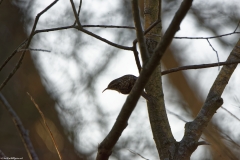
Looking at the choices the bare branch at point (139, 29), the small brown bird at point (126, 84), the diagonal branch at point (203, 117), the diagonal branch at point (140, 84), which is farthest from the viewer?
the small brown bird at point (126, 84)

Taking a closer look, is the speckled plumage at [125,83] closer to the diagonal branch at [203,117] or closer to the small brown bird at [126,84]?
the small brown bird at [126,84]

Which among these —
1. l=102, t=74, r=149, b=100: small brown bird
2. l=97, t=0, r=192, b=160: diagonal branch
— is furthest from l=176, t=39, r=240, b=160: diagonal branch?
l=97, t=0, r=192, b=160: diagonal branch

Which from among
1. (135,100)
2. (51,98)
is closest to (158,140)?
(135,100)

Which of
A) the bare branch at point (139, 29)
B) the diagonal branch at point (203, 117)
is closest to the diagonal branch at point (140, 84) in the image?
the bare branch at point (139, 29)

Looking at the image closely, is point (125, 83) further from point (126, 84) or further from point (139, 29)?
point (139, 29)

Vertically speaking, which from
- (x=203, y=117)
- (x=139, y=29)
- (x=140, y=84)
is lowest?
(x=140, y=84)

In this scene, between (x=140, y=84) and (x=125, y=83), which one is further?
(x=125, y=83)

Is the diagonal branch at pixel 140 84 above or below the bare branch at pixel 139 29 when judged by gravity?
below

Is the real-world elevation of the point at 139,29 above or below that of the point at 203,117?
below

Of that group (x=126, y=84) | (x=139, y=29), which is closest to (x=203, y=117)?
(x=126, y=84)

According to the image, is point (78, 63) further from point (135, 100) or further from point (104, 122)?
point (135, 100)

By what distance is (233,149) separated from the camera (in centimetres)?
284

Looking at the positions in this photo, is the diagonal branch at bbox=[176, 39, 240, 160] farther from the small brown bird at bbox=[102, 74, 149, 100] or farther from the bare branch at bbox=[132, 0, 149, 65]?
the bare branch at bbox=[132, 0, 149, 65]

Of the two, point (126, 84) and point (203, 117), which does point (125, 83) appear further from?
point (203, 117)
